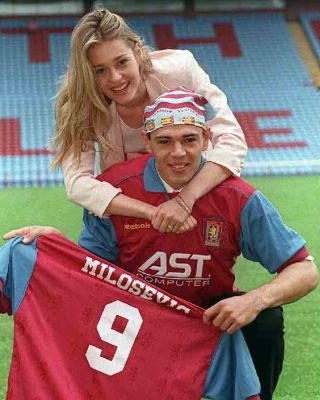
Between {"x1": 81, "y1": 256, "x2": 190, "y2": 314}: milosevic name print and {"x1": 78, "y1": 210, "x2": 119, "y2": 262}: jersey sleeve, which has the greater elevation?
{"x1": 78, "y1": 210, "x2": 119, "y2": 262}: jersey sleeve

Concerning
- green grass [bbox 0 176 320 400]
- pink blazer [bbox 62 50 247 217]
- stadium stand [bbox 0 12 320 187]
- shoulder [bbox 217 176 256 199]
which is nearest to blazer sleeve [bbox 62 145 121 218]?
pink blazer [bbox 62 50 247 217]

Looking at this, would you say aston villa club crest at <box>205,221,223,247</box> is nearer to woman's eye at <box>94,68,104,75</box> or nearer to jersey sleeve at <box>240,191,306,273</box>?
jersey sleeve at <box>240,191,306,273</box>

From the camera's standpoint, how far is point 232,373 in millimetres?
2225

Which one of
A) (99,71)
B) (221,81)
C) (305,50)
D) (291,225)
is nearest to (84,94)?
(99,71)

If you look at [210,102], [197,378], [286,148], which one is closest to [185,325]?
[197,378]

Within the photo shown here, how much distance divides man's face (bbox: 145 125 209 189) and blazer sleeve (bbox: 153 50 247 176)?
0.07 metres

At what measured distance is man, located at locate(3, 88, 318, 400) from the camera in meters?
2.24

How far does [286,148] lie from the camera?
23.7 ft

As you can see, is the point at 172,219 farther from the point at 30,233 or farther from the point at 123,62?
the point at 123,62

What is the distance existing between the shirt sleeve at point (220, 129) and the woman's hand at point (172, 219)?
0.56 feet

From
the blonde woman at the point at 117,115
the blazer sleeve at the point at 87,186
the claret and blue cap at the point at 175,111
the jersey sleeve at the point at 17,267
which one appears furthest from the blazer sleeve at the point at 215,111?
the jersey sleeve at the point at 17,267

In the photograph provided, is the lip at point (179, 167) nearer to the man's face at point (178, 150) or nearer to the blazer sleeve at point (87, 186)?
the man's face at point (178, 150)

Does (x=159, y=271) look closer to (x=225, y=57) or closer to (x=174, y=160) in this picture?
(x=174, y=160)

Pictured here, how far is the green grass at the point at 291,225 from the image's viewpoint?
2951 millimetres
